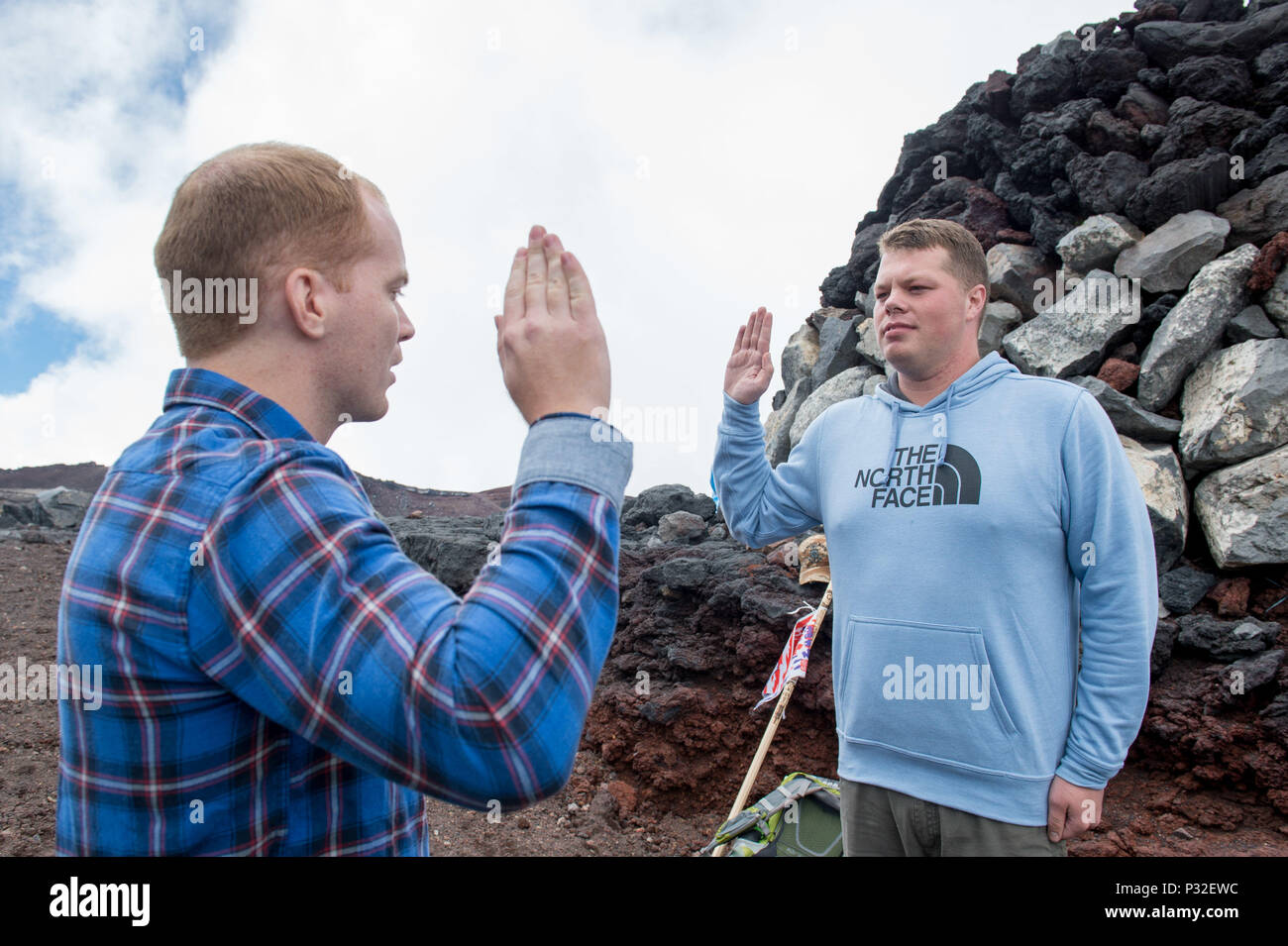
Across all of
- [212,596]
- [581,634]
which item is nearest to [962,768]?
[581,634]

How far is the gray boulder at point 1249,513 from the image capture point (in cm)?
675

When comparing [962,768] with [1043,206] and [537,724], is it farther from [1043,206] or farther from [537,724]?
[1043,206]

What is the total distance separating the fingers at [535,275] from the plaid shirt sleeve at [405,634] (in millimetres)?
290

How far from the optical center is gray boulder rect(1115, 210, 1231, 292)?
849 cm

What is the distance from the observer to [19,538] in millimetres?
14320

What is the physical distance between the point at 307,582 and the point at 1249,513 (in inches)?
320

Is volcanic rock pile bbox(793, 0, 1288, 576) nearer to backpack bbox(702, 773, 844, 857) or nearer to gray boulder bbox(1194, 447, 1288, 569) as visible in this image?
gray boulder bbox(1194, 447, 1288, 569)

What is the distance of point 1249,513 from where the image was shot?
22.6 ft

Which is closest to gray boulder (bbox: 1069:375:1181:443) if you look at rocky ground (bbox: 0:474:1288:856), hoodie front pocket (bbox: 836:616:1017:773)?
rocky ground (bbox: 0:474:1288:856)

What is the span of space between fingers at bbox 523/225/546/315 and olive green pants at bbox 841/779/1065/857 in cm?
220

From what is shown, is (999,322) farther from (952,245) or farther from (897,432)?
(897,432)

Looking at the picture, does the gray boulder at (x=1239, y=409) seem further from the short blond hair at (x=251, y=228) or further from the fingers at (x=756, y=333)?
the short blond hair at (x=251, y=228)

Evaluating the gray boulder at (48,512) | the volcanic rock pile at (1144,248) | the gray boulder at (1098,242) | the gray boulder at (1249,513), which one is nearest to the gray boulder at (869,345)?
the volcanic rock pile at (1144,248)
